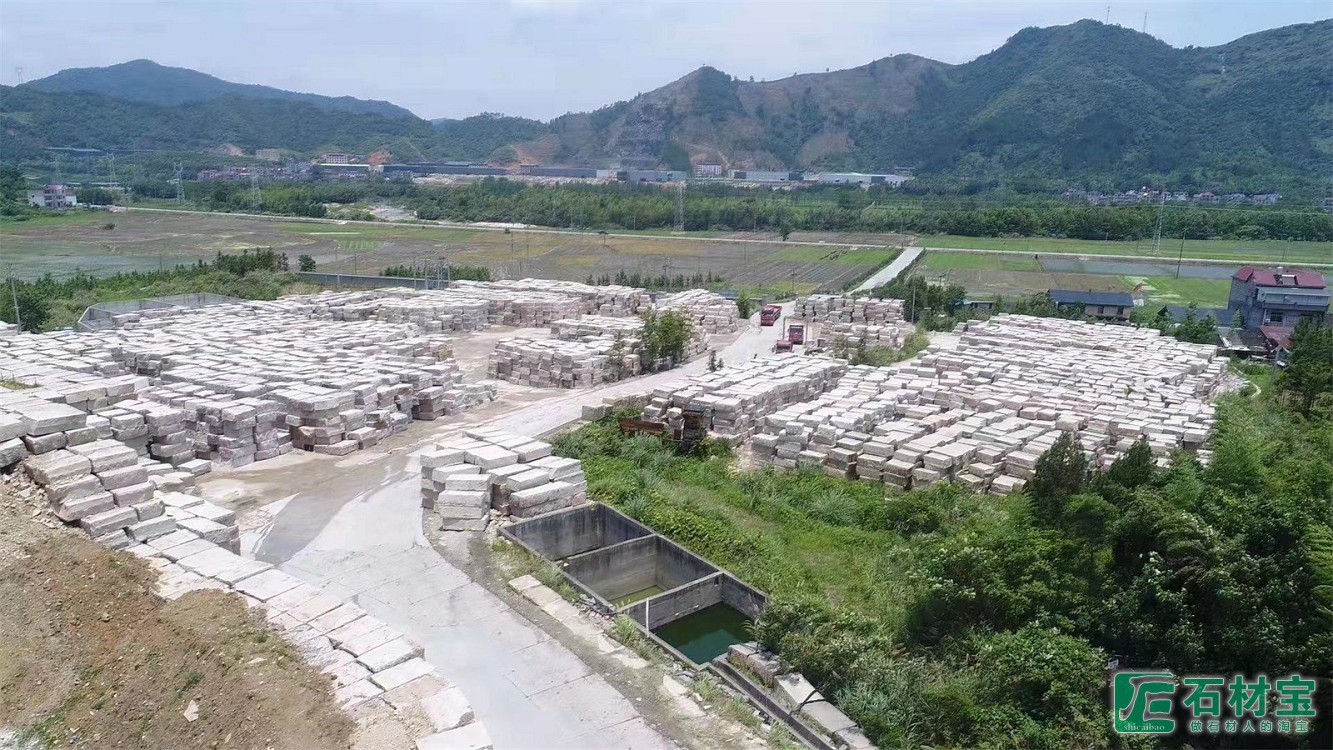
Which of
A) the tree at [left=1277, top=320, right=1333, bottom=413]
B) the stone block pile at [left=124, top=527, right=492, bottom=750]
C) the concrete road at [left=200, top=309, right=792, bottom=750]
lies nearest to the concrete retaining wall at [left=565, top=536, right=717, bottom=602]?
the concrete road at [left=200, top=309, right=792, bottom=750]

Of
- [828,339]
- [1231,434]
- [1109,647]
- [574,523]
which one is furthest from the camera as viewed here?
[828,339]

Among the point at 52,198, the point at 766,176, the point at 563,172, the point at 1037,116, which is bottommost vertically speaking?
the point at 52,198

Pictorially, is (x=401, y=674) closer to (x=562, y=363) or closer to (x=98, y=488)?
(x=98, y=488)

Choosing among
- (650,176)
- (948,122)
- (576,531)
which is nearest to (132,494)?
(576,531)

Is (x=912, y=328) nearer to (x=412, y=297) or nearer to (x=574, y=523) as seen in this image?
(x=412, y=297)

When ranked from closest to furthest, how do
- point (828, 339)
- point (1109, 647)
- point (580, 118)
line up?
point (1109, 647) < point (828, 339) < point (580, 118)

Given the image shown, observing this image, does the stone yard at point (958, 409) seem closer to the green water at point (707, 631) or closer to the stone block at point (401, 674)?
the green water at point (707, 631)

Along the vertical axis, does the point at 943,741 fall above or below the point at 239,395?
below

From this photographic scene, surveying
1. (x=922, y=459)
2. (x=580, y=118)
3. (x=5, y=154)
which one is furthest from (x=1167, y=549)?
(x=580, y=118)
